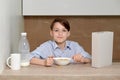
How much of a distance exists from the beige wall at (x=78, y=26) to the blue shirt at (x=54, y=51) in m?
0.96

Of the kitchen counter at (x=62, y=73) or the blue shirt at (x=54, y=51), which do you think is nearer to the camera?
the kitchen counter at (x=62, y=73)

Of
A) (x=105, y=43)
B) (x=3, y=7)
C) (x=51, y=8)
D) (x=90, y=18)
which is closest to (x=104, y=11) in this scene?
(x=90, y=18)

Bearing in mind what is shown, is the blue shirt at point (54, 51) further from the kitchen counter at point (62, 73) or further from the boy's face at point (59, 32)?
the kitchen counter at point (62, 73)

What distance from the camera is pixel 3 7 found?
165 cm

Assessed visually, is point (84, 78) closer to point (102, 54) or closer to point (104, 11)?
point (102, 54)

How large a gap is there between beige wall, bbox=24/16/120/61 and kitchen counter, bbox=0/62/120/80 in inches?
58.4

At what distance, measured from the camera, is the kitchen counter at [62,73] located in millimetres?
1445

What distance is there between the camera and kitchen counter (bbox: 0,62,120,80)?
145 centimetres

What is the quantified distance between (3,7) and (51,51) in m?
0.58

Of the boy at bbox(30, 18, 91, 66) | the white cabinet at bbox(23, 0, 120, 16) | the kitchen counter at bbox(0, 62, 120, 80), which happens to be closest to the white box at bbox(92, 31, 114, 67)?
the kitchen counter at bbox(0, 62, 120, 80)

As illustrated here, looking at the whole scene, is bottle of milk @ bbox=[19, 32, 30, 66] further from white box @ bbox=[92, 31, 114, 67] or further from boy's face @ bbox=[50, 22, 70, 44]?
white box @ bbox=[92, 31, 114, 67]

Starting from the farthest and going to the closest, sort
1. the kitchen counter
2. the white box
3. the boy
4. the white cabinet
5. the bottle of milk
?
1. the white cabinet
2. the boy
3. the bottle of milk
4. the white box
5. the kitchen counter

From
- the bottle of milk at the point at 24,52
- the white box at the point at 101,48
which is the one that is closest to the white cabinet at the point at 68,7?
the bottle of milk at the point at 24,52

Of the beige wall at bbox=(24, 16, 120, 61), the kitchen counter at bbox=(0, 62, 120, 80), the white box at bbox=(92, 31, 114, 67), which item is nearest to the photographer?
the kitchen counter at bbox=(0, 62, 120, 80)
